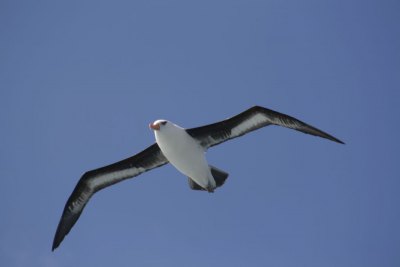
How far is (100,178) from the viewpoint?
15562 millimetres

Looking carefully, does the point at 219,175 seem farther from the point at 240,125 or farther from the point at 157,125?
the point at 157,125

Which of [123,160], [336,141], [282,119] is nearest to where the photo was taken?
[336,141]

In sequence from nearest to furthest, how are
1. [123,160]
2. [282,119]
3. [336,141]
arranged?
1. [336,141]
2. [282,119]
3. [123,160]

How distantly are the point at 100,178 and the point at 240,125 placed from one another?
Result: 14.2 feet

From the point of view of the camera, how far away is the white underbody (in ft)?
46.1

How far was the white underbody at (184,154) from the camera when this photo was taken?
14.1 m

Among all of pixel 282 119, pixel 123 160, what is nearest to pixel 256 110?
pixel 282 119

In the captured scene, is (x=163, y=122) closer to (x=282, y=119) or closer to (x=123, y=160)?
(x=123, y=160)

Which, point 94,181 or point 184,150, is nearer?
point 184,150

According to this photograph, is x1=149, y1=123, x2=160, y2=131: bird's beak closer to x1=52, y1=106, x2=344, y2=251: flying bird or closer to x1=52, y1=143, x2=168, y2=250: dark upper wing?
x1=52, y1=106, x2=344, y2=251: flying bird

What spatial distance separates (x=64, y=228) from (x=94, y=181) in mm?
1583

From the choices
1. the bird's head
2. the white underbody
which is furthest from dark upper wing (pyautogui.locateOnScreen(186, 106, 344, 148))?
the bird's head

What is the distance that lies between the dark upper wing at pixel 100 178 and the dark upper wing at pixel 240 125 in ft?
4.68

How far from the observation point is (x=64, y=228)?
15602mm
